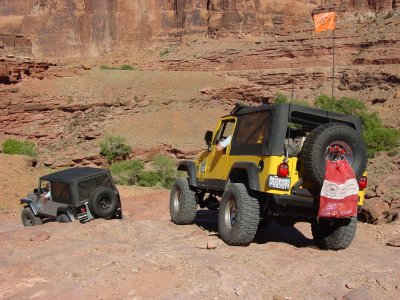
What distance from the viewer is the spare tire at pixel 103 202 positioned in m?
9.88

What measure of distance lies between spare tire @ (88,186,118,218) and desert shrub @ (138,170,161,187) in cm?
1061

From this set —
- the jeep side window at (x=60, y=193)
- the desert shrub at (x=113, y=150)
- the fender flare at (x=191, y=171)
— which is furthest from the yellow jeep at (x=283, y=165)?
the desert shrub at (x=113, y=150)

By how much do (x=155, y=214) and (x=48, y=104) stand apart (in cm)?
2649

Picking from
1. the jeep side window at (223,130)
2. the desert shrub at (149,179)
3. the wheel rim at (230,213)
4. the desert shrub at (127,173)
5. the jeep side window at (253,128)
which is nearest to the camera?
the jeep side window at (253,128)

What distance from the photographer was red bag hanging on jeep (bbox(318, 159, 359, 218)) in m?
6.45

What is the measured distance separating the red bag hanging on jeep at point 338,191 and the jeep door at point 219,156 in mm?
2032

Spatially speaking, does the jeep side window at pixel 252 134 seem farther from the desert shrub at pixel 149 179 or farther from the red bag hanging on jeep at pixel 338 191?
the desert shrub at pixel 149 179

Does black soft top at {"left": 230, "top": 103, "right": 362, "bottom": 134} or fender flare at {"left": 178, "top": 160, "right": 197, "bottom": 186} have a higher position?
black soft top at {"left": 230, "top": 103, "right": 362, "bottom": 134}

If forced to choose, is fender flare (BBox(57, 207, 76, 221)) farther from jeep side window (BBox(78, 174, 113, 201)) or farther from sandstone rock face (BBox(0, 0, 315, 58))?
sandstone rock face (BBox(0, 0, 315, 58))

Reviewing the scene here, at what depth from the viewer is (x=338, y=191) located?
21.4 ft

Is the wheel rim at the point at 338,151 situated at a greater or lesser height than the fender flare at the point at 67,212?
greater

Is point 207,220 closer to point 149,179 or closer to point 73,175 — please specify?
point 73,175

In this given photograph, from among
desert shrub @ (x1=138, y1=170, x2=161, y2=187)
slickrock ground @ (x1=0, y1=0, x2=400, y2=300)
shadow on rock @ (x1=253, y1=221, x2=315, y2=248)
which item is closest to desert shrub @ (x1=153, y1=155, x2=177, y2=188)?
desert shrub @ (x1=138, y1=170, x2=161, y2=187)

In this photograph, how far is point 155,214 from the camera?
13.6 m
